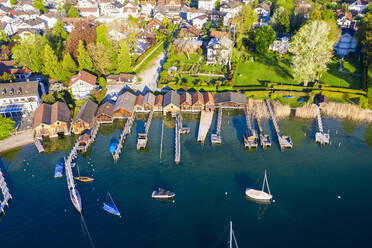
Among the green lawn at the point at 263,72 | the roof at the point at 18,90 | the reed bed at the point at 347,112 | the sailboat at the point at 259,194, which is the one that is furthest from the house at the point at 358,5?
the roof at the point at 18,90

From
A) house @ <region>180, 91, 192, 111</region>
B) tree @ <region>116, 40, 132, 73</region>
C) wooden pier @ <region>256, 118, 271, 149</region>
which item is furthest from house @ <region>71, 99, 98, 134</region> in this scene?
wooden pier @ <region>256, 118, 271, 149</region>

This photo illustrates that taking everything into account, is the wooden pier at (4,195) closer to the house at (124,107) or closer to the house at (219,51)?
the house at (124,107)

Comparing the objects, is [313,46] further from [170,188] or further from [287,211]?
[170,188]

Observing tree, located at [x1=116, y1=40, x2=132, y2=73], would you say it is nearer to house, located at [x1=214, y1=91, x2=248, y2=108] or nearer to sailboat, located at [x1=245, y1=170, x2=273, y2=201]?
house, located at [x1=214, y1=91, x2=248, y2=108]

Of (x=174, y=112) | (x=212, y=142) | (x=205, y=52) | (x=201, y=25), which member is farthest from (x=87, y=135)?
(x=201, y=25)

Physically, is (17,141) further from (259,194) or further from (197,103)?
(259,194)

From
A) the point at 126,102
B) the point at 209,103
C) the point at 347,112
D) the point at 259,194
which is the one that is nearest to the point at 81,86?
the point at 126,102
